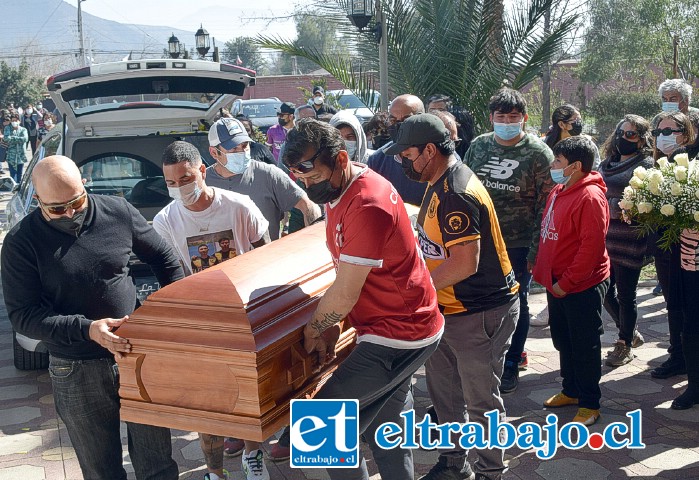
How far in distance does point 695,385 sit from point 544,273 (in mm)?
1134

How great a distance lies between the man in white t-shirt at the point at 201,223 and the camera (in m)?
3.97

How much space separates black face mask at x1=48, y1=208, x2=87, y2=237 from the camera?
126 inches

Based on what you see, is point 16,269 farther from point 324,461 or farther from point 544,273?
point 544,273

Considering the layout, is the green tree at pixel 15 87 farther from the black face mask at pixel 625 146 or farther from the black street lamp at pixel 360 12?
the black face mask at pixel 625 146

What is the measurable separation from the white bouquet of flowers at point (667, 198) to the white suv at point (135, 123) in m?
2.89

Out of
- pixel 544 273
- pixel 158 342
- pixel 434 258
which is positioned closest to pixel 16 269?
pixel 158 342

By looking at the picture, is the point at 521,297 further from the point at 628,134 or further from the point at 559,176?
the point at 628,134

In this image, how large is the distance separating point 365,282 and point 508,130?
92.1 inches

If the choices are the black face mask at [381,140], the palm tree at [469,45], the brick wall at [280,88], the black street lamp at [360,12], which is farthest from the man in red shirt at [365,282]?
the brick wall at [280,88]

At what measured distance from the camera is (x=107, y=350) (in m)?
3.30

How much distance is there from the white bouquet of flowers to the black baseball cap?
5.22ft

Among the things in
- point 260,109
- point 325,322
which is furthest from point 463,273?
point 260,109

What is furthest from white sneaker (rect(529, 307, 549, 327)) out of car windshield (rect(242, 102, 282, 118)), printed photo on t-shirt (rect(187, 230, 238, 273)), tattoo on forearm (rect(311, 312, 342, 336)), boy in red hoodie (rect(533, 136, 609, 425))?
car windshield (rect(242, 102, 282, 118))

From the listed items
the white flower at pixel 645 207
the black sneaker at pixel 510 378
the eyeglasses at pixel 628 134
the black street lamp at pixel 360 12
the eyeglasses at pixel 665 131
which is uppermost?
the black street lamp at pixel 360 12
